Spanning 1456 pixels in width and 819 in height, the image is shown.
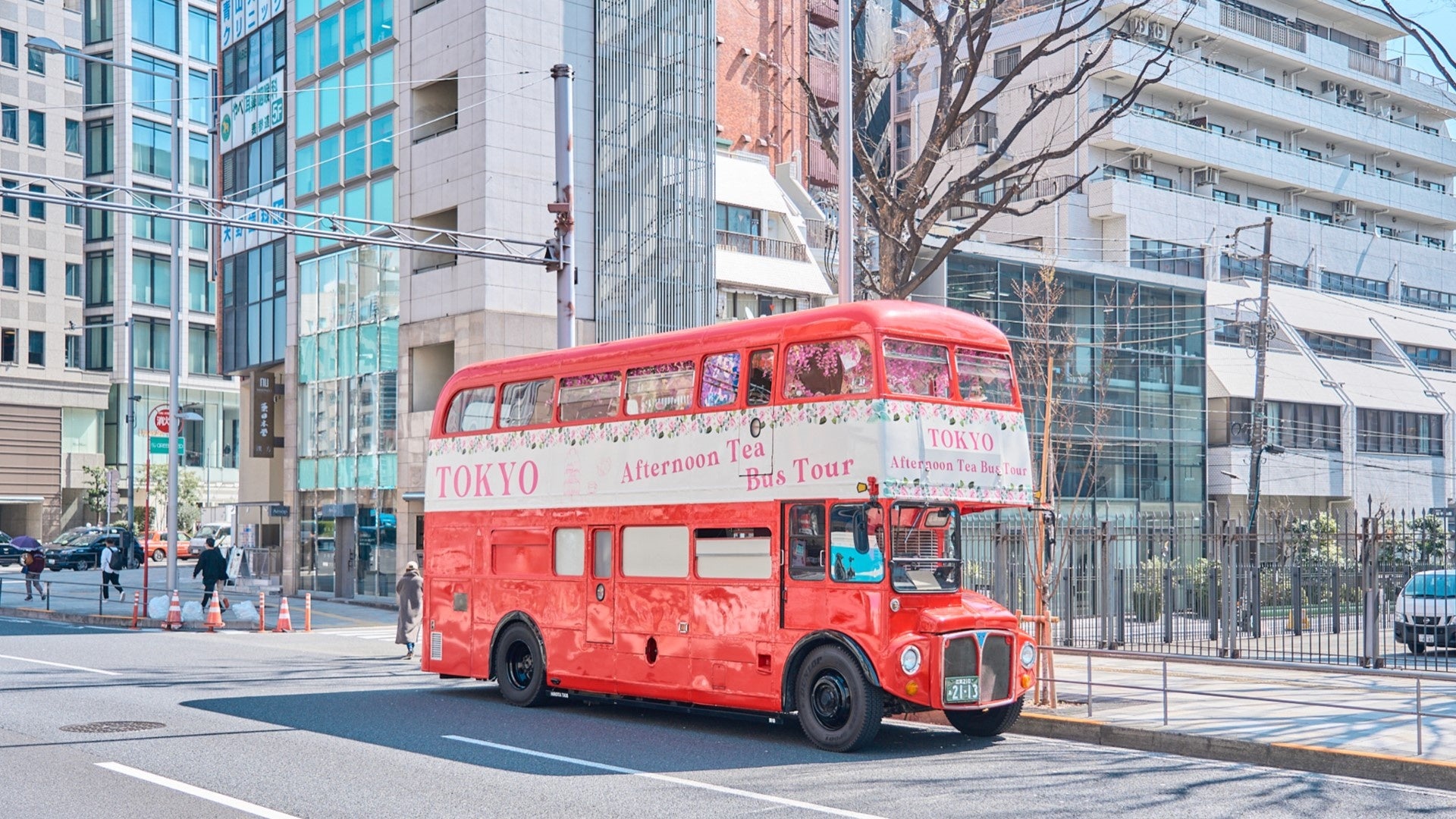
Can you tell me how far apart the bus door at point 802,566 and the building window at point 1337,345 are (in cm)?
4588

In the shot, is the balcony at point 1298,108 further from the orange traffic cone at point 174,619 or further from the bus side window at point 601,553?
the bus side window at point 601,553

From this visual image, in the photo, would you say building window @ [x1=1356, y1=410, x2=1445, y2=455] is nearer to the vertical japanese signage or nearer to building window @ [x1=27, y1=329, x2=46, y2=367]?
the vertical japanese signage

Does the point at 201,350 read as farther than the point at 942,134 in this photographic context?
Yes

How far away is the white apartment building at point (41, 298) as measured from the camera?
75.6 m

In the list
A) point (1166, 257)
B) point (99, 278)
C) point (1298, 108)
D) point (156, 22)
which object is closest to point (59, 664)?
point (1166, 257)

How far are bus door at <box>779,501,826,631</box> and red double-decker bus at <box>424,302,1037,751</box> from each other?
0.07 ft

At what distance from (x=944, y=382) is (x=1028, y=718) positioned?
12.9ft

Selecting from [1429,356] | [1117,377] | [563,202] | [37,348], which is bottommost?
[1117,377]

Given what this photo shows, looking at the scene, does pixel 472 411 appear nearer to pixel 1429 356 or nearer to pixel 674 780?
pixel 674 780

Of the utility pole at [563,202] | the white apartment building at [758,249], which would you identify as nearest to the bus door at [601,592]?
the utility pole at [563,202]

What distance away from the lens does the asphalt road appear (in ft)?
35.2

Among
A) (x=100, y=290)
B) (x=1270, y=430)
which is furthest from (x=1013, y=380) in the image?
(x=100, y=290)

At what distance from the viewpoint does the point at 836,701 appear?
46.1 ft

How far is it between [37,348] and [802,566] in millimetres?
73319
